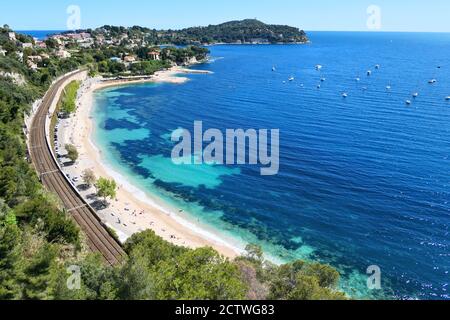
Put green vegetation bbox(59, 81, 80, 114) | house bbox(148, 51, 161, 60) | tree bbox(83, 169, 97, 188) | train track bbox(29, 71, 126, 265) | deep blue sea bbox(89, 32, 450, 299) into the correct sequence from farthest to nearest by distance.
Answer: house bbox(148, 51, 161, 60)
green vegetation bbox(59, 81, 80, 114)
tree bbox(83, 169, 97, 188)
deep blue sea bbox(89, 32, 450, 299)
train track bbox(29, 71, 126, 265)

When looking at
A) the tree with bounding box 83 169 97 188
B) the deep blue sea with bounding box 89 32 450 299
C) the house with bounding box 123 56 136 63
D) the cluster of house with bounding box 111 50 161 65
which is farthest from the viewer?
the house with bounding box 123 56 136 63

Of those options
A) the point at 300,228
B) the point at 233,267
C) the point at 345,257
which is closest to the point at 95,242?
the point at 233,267

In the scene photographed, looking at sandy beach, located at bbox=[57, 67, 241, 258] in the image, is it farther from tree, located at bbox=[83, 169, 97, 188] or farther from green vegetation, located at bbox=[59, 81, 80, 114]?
green vegetation, located at bbox=[59, 81, 80, 114]

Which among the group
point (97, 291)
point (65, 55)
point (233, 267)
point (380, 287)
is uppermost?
point (65, 55)

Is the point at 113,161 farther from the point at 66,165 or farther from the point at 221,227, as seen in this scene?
the point at 221,227

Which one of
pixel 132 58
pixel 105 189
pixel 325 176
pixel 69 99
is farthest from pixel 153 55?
pixel 325 176

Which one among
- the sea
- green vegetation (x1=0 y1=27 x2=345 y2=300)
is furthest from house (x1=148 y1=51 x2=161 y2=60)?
green vegetation (x1=0 y1=27 x2=345 y2=300)

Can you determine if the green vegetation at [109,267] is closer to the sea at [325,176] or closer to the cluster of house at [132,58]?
the sea at [325,176]
